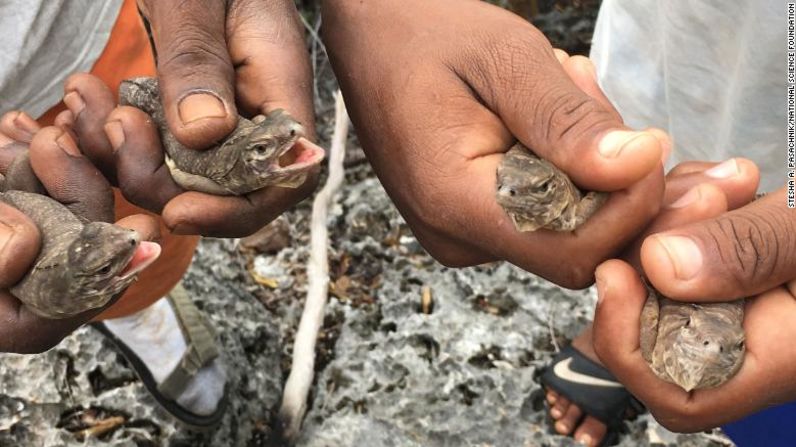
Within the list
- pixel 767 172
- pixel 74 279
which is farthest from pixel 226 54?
pixel 767 172

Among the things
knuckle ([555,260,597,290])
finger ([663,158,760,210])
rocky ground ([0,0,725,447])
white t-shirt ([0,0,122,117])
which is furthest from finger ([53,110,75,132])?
finger ([663,158,760,210])

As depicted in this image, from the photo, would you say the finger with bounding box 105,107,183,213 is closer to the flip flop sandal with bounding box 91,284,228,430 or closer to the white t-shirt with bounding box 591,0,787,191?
the flip flop sandal with bounding box 91,284,228,430

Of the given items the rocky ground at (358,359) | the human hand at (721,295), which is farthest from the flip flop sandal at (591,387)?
the human hand at (721,295)

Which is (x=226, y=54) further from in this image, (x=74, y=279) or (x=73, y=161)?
(x=74, y=279)

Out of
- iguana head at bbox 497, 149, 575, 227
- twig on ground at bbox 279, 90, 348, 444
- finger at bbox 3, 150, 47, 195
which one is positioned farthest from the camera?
twig on ground at bbox 279, 90, 348, 444

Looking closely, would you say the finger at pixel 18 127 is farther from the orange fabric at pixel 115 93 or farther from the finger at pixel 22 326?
the finger at pixel 22 326

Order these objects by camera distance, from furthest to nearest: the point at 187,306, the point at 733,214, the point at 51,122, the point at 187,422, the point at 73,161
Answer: the point at 187,306, the point at 187,422, the point at 51,122, the point at 73,161, the point at 733,214
